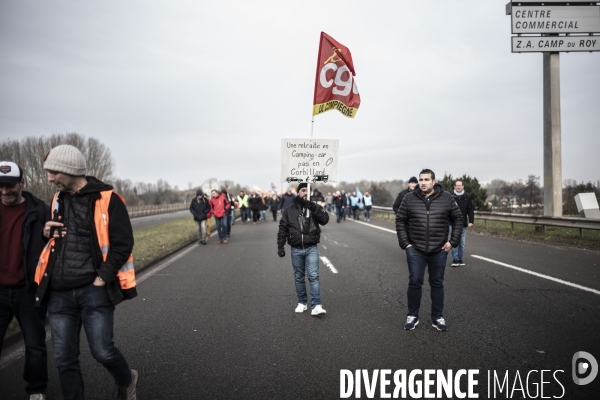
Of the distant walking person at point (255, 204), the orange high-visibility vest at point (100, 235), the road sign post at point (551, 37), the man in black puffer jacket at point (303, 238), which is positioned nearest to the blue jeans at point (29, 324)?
the orange high-visibility vest at point (100, 235)

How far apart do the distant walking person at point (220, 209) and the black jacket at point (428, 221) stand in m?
10.9

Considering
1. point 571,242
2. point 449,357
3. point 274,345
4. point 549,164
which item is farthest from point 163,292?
point 549,164

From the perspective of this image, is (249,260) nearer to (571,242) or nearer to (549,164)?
(571,242)

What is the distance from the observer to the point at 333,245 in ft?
47.5

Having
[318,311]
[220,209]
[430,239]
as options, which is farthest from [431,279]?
[220,209]

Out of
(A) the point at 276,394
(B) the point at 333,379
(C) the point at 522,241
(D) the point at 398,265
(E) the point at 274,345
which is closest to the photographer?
(A) the point at 276,394

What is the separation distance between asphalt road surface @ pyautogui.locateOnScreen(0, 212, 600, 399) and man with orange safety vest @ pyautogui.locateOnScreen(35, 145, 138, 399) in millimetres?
755

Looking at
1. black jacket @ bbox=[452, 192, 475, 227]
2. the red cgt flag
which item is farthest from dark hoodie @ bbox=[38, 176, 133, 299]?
black jacket @ bbox=[452, 192, 475, 227]

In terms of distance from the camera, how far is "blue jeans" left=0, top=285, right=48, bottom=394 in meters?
3.43

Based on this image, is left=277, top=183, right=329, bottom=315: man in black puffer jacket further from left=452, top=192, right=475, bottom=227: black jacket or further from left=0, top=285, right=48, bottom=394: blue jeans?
left=452, top=192, right=475, bottom=227: black jacket

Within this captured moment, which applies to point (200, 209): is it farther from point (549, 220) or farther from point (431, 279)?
point (549, 220)

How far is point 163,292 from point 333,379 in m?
4.60

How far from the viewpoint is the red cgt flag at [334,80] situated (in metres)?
7.45

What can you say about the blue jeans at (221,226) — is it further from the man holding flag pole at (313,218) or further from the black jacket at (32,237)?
the black jacket at (32,237)
